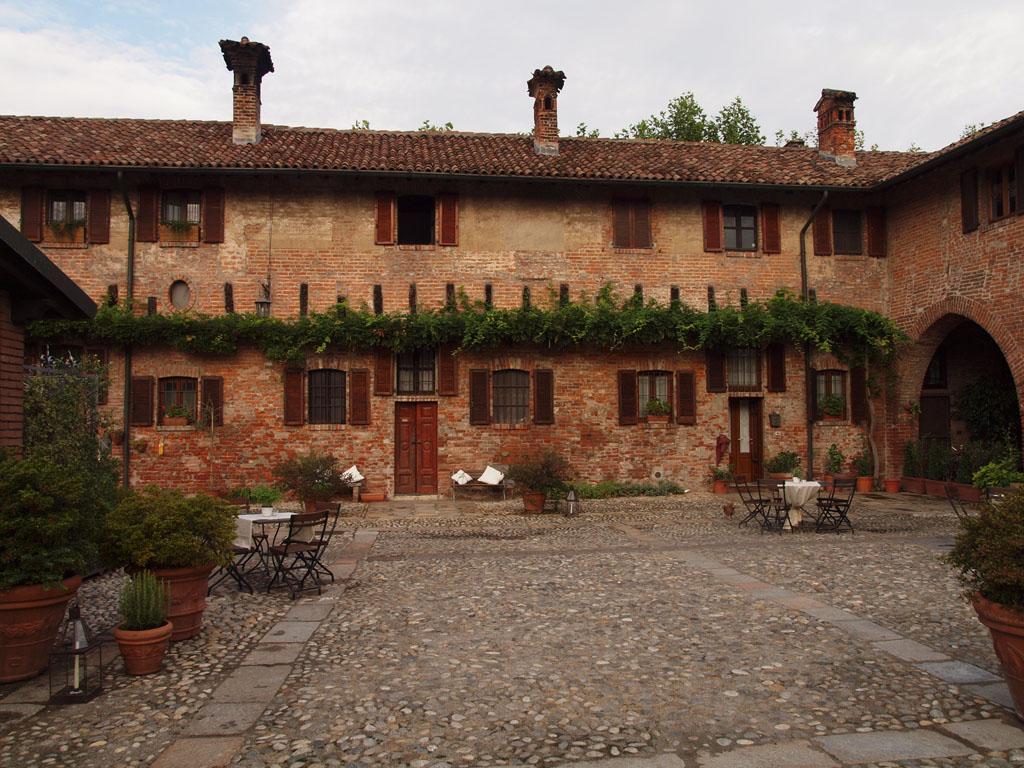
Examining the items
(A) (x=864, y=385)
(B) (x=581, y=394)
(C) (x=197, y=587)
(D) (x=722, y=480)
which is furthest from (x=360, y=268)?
(A) (x=864, y=385)

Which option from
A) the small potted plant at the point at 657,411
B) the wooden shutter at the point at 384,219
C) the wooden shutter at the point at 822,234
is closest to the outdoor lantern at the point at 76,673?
the wooden shutter at the point at 384,219

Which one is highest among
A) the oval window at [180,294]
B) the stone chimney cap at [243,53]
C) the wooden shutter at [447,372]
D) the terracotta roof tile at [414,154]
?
the stone chimney cap at [243,53]

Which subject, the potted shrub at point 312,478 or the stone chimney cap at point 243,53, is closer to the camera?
the potted shrub at point 312,478

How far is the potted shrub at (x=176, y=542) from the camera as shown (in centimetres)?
537

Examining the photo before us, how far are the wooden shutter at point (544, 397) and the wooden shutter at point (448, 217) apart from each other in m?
3.51

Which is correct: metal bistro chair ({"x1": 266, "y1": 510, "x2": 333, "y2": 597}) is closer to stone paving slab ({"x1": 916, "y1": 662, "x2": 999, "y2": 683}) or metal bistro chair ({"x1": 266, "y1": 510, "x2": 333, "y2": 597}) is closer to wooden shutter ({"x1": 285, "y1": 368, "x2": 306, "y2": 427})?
stone paving slab ({"x1": 916, "y1": 662, "x2": 999, "y2": 683})

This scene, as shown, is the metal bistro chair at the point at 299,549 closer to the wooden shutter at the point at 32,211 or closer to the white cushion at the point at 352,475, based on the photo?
the white cushion at the point at 352,475

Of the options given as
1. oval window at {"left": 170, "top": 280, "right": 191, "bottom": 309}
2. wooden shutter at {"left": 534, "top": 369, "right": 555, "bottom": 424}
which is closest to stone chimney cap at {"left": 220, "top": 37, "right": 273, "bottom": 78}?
oval window at {"left": 170, "top": 280, "right": 191, "bottom": 309}

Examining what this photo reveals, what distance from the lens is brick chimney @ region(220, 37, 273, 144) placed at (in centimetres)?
1636

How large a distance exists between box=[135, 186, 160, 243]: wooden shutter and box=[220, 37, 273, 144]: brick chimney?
2.30 meters

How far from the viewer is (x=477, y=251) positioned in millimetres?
15984

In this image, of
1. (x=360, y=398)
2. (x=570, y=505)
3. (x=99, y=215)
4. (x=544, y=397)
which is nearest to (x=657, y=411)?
(x=544, y=397)

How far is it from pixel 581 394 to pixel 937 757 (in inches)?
490

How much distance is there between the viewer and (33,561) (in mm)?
4621
